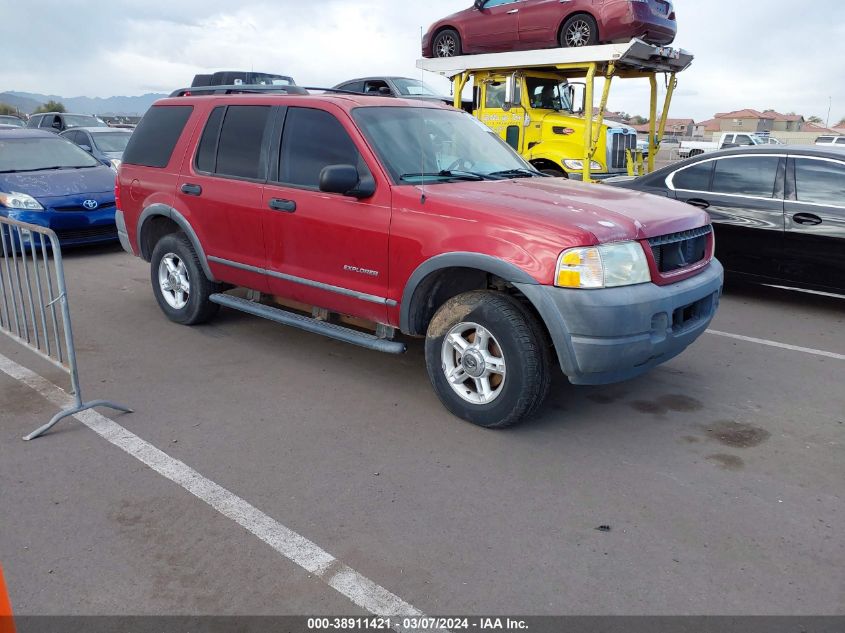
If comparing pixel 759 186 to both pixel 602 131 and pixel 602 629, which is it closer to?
pixel 602 131

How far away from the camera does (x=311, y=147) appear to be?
501cm

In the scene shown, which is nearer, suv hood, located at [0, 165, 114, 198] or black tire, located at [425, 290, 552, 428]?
black tire, located at [425, 290, 552, 428]

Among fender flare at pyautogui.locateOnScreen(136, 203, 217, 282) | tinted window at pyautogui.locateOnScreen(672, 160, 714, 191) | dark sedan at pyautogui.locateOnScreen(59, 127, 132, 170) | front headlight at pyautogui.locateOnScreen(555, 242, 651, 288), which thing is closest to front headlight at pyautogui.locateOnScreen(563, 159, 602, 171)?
tinted window at pyautogui.locateOnScreen(672, 160, 714, 191)

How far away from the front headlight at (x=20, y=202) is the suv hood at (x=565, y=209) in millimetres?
6613

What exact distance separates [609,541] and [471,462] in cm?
94

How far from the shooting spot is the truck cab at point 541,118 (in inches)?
435

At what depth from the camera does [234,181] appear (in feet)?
17.7

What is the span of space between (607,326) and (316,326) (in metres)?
2.15

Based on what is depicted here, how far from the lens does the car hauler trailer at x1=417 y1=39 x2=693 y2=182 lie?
33.9 feet

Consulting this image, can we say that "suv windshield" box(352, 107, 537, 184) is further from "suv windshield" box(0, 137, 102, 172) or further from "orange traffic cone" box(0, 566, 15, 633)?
"suv windshield" box(0, 137, 102, 172)

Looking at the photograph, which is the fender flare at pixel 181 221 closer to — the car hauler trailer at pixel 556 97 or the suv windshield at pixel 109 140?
the car hauler trailer at pixel 556 97

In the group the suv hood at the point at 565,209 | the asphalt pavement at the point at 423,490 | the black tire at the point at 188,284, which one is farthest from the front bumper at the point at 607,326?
the black tire at the point at 188,284

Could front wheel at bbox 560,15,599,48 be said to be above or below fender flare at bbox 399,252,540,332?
above

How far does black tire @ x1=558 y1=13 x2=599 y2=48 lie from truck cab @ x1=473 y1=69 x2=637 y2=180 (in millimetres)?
796
